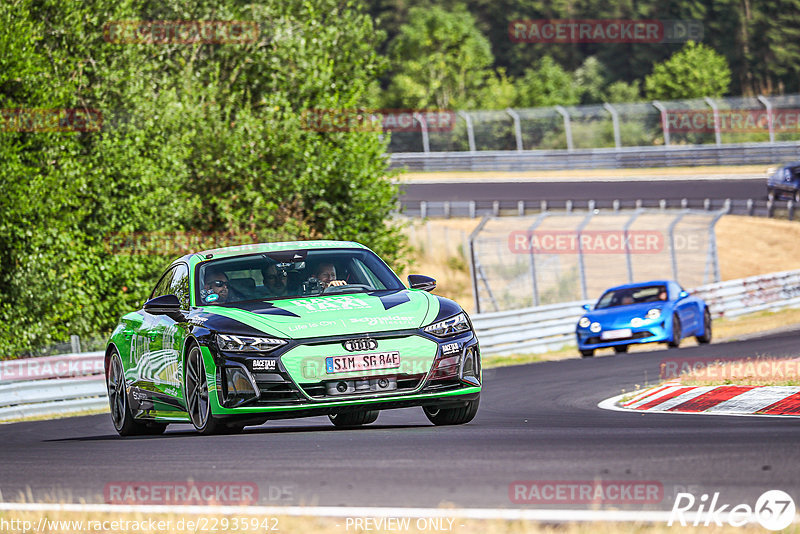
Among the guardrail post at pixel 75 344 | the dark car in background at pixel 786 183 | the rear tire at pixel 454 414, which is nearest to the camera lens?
the rear tire at pixel 454 414

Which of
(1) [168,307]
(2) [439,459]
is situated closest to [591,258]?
(1) [168,307]

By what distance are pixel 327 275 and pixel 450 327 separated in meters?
1.25

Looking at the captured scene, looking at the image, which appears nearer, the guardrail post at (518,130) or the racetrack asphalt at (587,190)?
the racetrack asphalt at (587,190)

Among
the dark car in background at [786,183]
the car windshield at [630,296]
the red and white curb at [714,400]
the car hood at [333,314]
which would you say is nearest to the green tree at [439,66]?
the dark car in background at [786,183]

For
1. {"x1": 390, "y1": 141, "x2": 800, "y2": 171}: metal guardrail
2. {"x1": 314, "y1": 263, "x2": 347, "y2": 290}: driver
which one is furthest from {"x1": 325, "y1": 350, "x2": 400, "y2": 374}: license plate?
{"x1": 390, "y1": 141, "x2": 800, "y2": 171}: metal guardrail

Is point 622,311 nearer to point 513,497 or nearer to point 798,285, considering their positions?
point 798,285

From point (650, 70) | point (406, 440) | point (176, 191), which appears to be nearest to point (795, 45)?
point (650, 70)

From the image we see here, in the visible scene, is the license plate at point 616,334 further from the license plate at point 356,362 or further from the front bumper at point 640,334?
the license plate at point 356,362

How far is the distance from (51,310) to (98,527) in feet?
62.9

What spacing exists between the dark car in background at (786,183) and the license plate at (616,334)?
24176 mm

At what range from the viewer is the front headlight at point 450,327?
342 inches

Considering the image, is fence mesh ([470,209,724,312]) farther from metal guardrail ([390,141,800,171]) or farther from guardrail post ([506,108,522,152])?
metal guardrail ([390,141,800,171])

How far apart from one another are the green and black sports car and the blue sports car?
1095cm

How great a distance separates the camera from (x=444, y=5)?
371 ft
